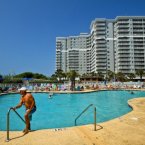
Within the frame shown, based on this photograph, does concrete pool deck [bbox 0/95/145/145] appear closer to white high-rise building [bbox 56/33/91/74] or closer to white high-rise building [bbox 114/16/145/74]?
white high-rise building [bbox 114/16/145/74]

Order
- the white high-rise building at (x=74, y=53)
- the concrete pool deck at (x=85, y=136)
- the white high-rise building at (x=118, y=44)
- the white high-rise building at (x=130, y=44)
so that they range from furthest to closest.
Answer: the white high-rise building at (x=74, y=53), the white high-rise building at (x=118, y=44), the white high-rise building at (x=130, y=44), the concrete pool deck at (x=85, y=136)

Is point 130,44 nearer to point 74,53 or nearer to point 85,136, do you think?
point 74,53

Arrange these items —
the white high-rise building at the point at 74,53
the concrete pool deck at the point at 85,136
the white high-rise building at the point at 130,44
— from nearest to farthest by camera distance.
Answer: the concrete pool deck at the point at 85,136, the white high-rise building at the point at 130,44, the white high-rise building at the point at 74,53

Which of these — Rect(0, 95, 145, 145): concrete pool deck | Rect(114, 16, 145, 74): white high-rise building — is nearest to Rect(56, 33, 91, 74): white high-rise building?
Rect(114, 16, 145, 74): white high-rise building

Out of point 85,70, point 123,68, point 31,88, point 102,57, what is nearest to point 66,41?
point 85,70

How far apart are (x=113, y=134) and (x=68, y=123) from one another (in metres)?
6.63

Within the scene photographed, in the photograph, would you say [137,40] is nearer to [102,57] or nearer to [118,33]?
[118,33]

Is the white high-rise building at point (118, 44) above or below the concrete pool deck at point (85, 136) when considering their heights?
above

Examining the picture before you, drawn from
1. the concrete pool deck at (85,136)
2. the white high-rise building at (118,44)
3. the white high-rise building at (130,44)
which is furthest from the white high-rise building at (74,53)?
the concrete pool deck at (85,136)

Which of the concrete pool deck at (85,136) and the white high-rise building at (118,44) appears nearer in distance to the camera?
the concrete pool deck at (85,136)

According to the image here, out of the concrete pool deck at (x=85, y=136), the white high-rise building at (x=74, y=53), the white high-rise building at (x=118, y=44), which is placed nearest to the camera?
the concrete pool deck at (x=85, y=136)

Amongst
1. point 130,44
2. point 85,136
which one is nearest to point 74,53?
point 130,44

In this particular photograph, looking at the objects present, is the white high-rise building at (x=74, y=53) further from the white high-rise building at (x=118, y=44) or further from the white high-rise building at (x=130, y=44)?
the white high-rise building at (x=130, y=44)

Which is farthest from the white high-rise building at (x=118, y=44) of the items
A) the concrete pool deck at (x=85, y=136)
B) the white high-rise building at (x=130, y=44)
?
the concrete pool deck at (x=85, y=136)
